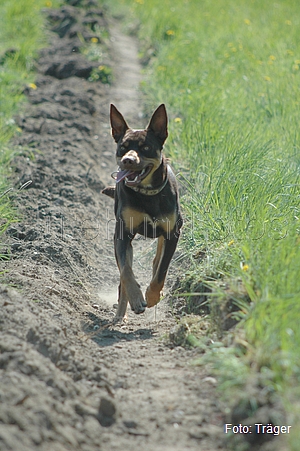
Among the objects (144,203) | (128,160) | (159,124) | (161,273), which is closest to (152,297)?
(161,273)

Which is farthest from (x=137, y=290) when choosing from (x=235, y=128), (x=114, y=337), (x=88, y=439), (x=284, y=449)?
(x=235, y=128)

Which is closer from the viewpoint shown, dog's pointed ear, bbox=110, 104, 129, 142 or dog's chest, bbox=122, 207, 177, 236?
dog's chest, bbox=122, 207, 177, 236

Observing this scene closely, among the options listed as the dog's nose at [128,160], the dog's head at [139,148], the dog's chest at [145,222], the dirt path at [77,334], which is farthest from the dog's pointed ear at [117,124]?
the dirt path at [77,334]

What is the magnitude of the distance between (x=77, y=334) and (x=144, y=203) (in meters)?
1.18

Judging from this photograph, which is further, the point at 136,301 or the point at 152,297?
the point at 152,297

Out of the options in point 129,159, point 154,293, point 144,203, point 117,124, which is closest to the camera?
point 129,159

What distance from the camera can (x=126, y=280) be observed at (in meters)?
4.88

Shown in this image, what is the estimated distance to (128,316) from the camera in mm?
5469

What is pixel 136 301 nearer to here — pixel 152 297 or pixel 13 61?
pixel 152 297

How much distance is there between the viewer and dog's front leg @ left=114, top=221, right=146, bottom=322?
479 centimetres

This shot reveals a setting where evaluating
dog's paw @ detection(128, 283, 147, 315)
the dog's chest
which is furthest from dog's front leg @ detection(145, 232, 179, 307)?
dog's paw @ detection(128, 283, 147, 315)

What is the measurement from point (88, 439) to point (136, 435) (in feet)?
0.84

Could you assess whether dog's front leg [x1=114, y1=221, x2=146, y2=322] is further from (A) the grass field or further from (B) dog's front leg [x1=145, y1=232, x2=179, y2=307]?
(A) the grass field

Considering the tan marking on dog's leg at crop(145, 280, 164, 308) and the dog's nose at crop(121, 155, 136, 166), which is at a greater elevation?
the dog's nose at crop(121, 155, 136, 166)
